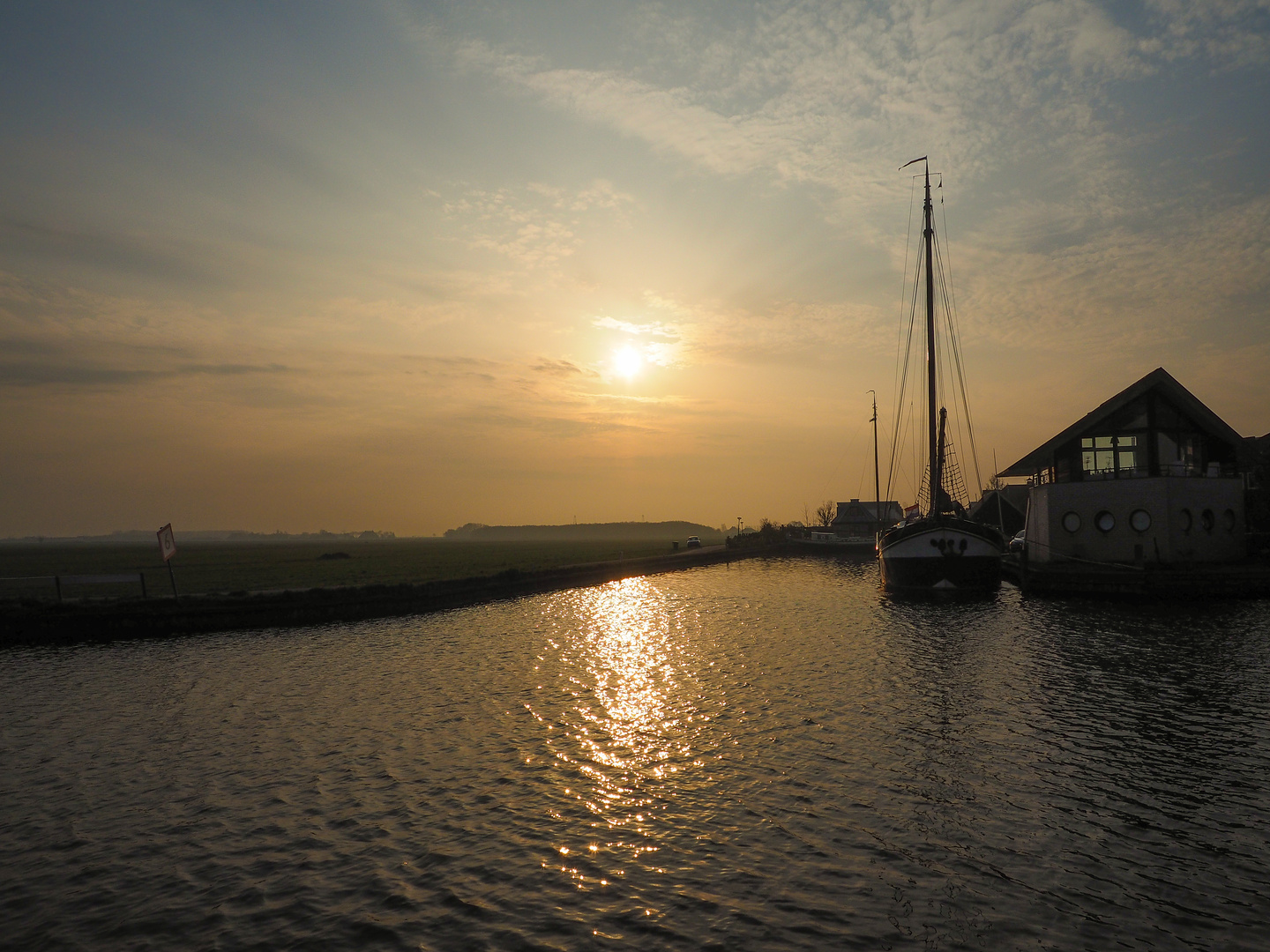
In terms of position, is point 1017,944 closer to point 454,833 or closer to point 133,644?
point 454,833

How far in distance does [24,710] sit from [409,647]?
11.3m

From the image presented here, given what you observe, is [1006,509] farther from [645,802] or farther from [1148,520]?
[645,802]

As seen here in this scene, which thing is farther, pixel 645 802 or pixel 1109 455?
pixel 1109 455

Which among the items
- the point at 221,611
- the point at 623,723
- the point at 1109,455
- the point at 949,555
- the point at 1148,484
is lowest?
the point at 623,723

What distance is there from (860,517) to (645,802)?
128 metres

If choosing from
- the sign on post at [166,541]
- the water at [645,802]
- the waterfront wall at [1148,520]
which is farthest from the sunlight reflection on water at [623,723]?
the waterfront wall at [1148,520]

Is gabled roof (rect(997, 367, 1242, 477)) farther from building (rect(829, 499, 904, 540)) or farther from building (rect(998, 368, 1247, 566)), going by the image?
building (rect(829, 499, 904, 540))

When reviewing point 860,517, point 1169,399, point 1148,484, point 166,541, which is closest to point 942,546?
point 1148,484

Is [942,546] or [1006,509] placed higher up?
[1006,509]

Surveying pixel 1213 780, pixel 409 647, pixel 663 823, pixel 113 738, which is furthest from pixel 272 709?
pixel 1213 780

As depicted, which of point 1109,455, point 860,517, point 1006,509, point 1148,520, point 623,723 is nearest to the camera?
point 623,723

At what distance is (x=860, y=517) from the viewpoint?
133250mm

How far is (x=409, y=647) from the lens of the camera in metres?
27.3

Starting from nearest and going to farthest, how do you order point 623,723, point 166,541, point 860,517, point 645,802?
point 645,802, point 623,723, point 166,541, point 860,517
